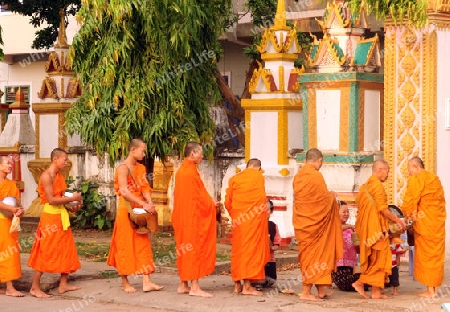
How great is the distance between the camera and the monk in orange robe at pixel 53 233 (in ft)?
35.6

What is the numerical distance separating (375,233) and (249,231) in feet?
4.18

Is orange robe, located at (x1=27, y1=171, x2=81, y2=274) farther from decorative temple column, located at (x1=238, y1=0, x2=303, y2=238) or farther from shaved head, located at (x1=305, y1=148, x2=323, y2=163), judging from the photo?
decorative temple column, located at (x1=238, y1=0, x2=303, y2=238)

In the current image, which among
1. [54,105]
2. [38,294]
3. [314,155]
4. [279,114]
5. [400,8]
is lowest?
[38,294]

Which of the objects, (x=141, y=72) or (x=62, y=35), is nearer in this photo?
(x=141, y=72)

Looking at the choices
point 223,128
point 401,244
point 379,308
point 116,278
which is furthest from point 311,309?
point 223,128

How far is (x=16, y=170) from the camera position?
18234 millimetres

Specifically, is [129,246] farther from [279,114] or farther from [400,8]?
[400,8]

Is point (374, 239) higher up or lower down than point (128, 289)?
higher up

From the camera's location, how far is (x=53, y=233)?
35.8ft

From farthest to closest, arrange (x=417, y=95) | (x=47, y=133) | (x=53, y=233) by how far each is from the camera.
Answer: (x=47, y=133) < (x=417, y=95) < (x=53, y=233)

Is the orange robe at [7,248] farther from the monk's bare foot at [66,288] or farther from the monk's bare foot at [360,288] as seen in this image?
the monk's bare foot at [360,288]

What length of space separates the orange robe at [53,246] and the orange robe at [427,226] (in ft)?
11.7

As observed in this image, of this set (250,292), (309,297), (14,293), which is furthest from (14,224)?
(309,297)

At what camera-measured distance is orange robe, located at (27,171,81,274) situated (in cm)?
1086
